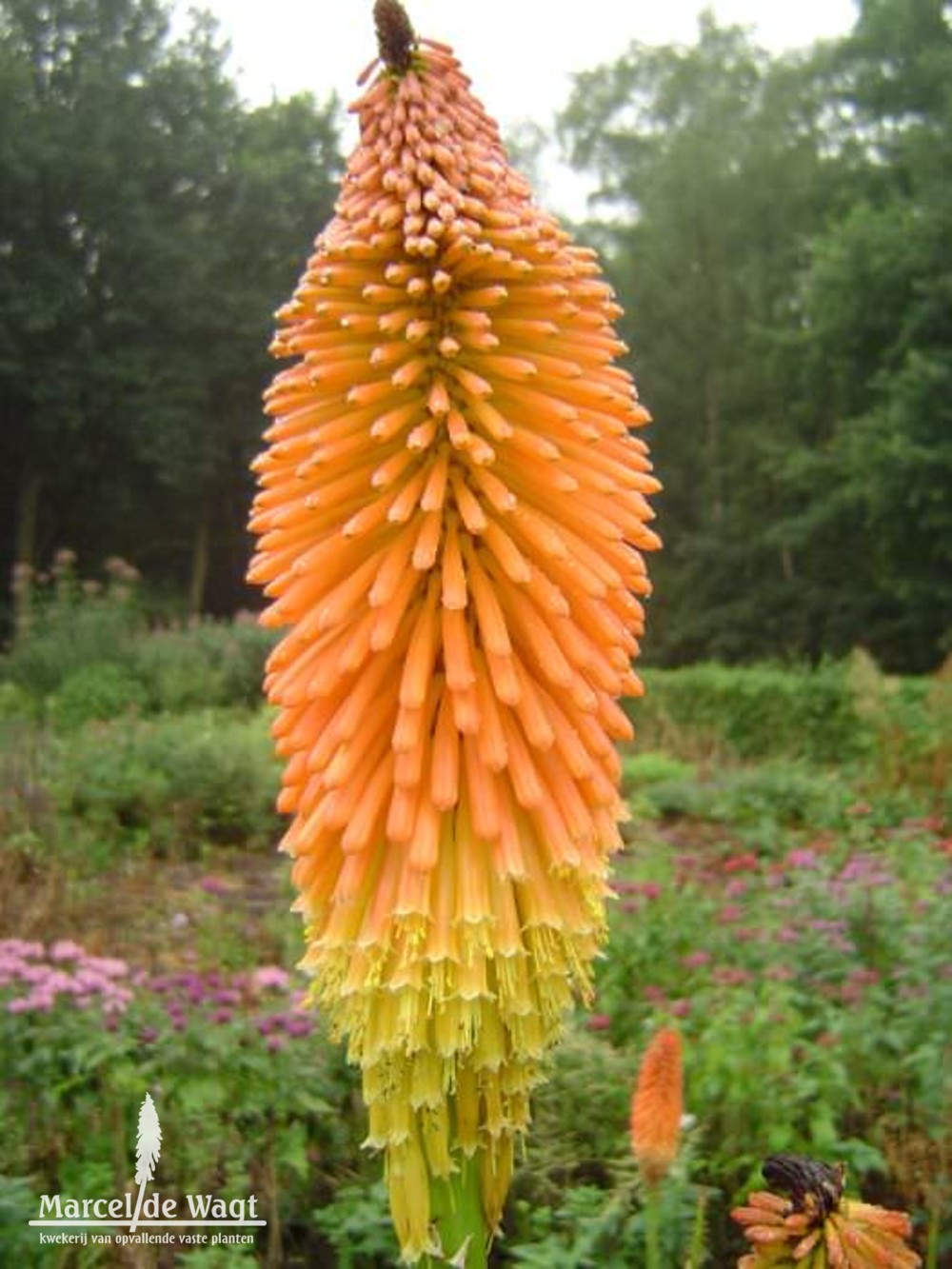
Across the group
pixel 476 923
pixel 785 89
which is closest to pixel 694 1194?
pixel 476 923

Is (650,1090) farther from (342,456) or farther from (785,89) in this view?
(785,89)

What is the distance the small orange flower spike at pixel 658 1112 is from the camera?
1.96m

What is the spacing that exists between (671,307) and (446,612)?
110 feet

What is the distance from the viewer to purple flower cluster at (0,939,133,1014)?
4402 mm

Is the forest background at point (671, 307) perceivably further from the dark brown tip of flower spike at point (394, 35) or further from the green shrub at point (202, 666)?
the dark brown tip of flower spike at point (394, 35)

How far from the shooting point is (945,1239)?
3676 mm

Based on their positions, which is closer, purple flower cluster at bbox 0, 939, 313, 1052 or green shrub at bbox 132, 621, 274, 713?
purple flower cluster at bbox 0, 939, 313, 1052

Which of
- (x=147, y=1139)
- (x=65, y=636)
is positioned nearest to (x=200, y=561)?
(x=65, y=636)

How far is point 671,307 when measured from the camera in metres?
34.2

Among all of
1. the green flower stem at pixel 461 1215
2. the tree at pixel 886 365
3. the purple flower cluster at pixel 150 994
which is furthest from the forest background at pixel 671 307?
the green flower stem at pixel 461 1215

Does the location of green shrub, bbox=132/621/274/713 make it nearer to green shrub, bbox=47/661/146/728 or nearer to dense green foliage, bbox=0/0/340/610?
green shrub, bbox=47/661/146/728

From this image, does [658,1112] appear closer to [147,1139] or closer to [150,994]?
[147,1139]

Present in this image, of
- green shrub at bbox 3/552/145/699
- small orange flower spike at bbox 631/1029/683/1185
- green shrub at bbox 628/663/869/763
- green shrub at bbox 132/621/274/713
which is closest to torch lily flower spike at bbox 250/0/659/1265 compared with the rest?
small orange flower spike at bbox 631/1029/683/1185

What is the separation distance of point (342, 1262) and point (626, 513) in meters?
2.39
